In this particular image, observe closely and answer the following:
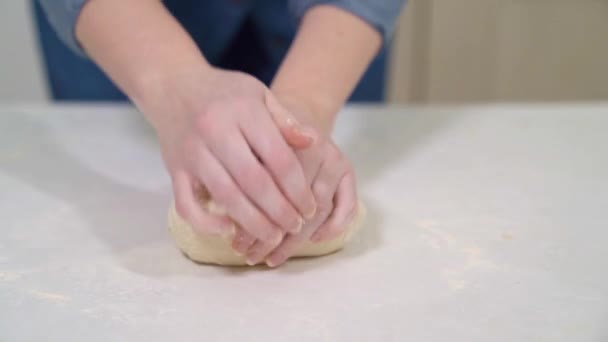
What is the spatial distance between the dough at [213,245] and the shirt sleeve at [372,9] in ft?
0.60

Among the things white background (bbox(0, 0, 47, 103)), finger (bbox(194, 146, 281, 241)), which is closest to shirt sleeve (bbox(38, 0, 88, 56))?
finger (bbox(194, 146, 281, 241))

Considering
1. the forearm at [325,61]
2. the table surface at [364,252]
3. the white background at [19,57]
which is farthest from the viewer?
the white background at [19,57]

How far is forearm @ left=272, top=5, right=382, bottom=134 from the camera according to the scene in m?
0.46

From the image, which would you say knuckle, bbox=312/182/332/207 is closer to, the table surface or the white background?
the table surface

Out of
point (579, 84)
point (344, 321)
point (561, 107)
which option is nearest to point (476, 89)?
point (579, 84)

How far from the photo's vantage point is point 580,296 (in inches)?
15.4

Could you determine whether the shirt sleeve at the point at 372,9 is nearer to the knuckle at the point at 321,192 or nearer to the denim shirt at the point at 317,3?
the denim shirt at the point at 317,3

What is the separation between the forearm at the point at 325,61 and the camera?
46 cm

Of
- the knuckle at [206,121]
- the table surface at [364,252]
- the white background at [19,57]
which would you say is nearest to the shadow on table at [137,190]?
the table surface at [364,252]

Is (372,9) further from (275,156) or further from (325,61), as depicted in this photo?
(275,156)

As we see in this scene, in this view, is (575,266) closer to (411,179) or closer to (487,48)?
(411,179)

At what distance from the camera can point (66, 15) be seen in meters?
0.51

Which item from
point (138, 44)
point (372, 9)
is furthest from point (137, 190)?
point (372, 9)

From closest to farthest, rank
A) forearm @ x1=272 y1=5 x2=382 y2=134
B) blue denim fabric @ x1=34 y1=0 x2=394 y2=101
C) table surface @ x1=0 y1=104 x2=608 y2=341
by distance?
table surface @ x1=0 y1=104 x2=608 y2=341
forearm @ x1=272 y1=5 x2=382 y2=134
blue denim fabric @ x1=34 y1=0 x2=394 y2=101
